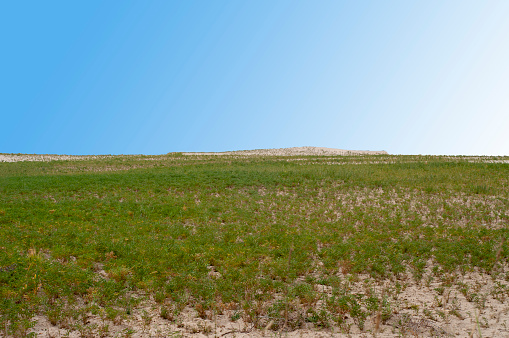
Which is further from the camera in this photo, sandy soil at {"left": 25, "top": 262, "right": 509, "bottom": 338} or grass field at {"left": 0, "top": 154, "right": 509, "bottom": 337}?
grass field at {"left": 0, "top": 154, "right": 509, "bottom": 337}

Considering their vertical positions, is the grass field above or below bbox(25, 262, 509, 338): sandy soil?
above

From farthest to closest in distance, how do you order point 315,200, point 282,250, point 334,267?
point 315,200 → point 282,250 → point 334,267

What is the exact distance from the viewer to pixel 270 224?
51.5ft

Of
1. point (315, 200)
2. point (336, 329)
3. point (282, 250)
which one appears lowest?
point (336, 329)

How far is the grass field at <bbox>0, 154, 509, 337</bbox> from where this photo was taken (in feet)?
25.8

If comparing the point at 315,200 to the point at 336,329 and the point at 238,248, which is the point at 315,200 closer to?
the point at 238,248

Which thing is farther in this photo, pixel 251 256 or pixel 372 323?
pixel 251 256

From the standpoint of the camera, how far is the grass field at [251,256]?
309 inches

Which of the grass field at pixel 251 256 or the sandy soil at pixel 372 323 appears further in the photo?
the grass field at pixel 251 256

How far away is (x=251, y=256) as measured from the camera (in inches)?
457

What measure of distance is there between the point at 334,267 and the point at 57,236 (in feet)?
33.3

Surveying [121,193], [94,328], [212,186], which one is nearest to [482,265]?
[94,328]

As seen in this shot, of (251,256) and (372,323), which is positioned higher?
(251,256)

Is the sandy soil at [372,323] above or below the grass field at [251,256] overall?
below
